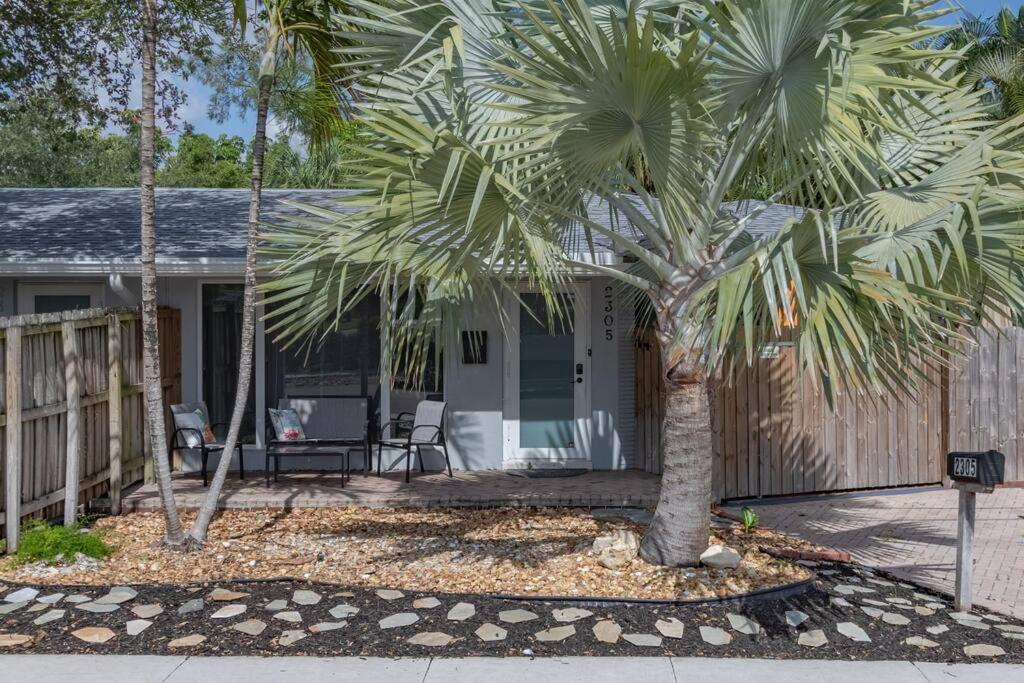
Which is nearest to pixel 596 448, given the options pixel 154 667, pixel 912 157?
pixel 912 157

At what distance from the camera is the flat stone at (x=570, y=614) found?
530 cm

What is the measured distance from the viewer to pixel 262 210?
10.9 meters

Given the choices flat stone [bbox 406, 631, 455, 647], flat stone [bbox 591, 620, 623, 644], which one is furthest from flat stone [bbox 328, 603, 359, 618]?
flat stone [bbox 591, 620, 623, 644]

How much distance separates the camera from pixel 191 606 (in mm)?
5473

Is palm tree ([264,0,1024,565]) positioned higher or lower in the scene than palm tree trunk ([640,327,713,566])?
higher

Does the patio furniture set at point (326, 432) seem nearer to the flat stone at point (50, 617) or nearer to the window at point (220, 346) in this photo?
the window at point (220, 346)

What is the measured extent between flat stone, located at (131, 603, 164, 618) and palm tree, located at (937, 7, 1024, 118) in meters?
20.6

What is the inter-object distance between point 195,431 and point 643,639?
5371 mm

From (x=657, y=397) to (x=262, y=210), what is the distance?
5067 millimetres

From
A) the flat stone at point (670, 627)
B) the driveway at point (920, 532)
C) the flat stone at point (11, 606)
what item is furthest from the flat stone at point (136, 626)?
the driveway at point (920, 532)

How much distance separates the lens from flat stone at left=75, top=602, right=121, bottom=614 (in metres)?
5.39

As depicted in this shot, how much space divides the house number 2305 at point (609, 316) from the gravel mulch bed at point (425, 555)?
251 centimetres

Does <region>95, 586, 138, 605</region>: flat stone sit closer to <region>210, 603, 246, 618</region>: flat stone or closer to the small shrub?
<region>210, 603, 246, 618</region>: flat stone

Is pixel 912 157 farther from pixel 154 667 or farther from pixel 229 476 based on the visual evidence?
pixel 229 476
